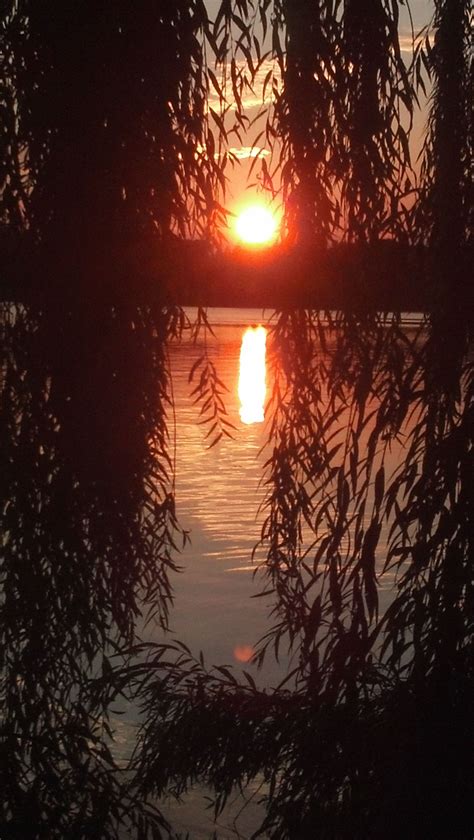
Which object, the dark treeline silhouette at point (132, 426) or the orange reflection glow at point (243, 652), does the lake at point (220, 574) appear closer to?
the orange reflection glow at point (243, 652)

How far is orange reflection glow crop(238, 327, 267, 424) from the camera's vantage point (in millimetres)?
10508

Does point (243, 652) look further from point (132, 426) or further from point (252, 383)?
point (252, 383)

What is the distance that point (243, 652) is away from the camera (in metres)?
3.54

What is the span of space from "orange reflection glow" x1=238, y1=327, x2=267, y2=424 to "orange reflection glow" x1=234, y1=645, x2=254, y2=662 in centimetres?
239

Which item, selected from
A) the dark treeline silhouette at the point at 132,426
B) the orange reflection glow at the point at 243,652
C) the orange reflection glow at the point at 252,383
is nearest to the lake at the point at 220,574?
the orange reflection glow at the point at 243,652

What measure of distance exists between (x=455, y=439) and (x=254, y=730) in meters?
0.96

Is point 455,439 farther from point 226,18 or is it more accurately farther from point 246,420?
point 246,420

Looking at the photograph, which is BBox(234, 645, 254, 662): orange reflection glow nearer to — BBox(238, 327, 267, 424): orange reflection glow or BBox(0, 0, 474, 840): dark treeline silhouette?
BBox(0, 0, 474, 840): dark treeline silhouette

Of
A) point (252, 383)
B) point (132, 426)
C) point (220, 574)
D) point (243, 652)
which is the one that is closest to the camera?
point (132, 426)

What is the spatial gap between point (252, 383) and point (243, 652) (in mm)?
10411

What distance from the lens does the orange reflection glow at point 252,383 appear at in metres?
10.5

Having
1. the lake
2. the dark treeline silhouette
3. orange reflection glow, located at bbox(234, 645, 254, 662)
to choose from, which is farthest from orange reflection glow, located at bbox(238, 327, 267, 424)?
the dark treeline silhouette

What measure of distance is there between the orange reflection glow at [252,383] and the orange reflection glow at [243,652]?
239 centimetres

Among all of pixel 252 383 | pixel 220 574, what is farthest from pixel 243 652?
pixel 252 383
